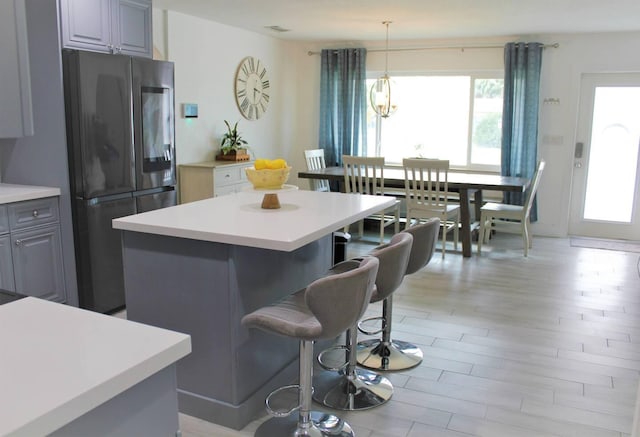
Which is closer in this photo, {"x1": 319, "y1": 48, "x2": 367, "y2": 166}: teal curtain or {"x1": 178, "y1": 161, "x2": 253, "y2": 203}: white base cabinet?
{"x1": 178, "y1": 161, "x2": 253, "y2": 203}: white base cabinet

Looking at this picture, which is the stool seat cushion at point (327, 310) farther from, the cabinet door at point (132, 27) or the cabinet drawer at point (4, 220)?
the cabinet door at point (132, 27)

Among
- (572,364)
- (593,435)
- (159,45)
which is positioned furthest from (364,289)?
(159,45)

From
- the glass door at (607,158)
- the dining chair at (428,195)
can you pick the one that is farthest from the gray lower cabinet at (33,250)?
the glass door at (607,158)

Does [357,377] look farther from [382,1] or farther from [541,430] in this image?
[382,1]

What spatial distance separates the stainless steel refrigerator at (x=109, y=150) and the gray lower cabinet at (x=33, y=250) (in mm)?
134

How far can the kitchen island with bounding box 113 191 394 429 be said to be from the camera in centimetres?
244

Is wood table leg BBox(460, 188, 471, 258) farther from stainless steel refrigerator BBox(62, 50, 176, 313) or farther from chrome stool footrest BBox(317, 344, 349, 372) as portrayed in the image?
stainless steel refrigerator BBox(62, 50, 176, 313)

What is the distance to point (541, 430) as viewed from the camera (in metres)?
2.55

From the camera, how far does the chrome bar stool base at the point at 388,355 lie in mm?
3150

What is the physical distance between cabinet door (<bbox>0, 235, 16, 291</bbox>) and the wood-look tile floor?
1.54 meters

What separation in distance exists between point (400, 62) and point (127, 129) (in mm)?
4309

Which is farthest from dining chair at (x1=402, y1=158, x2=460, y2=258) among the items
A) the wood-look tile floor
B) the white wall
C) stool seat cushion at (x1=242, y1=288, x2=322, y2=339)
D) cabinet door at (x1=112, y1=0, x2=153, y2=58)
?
stool seat cushion at (x1=242, y1=288, x2=322, y2=339)

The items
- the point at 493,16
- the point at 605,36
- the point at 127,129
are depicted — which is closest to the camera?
the point at 127,129

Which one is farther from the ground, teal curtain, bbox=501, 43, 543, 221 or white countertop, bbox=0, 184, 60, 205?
teal curtain, bbox=501, 43, 543, 221
